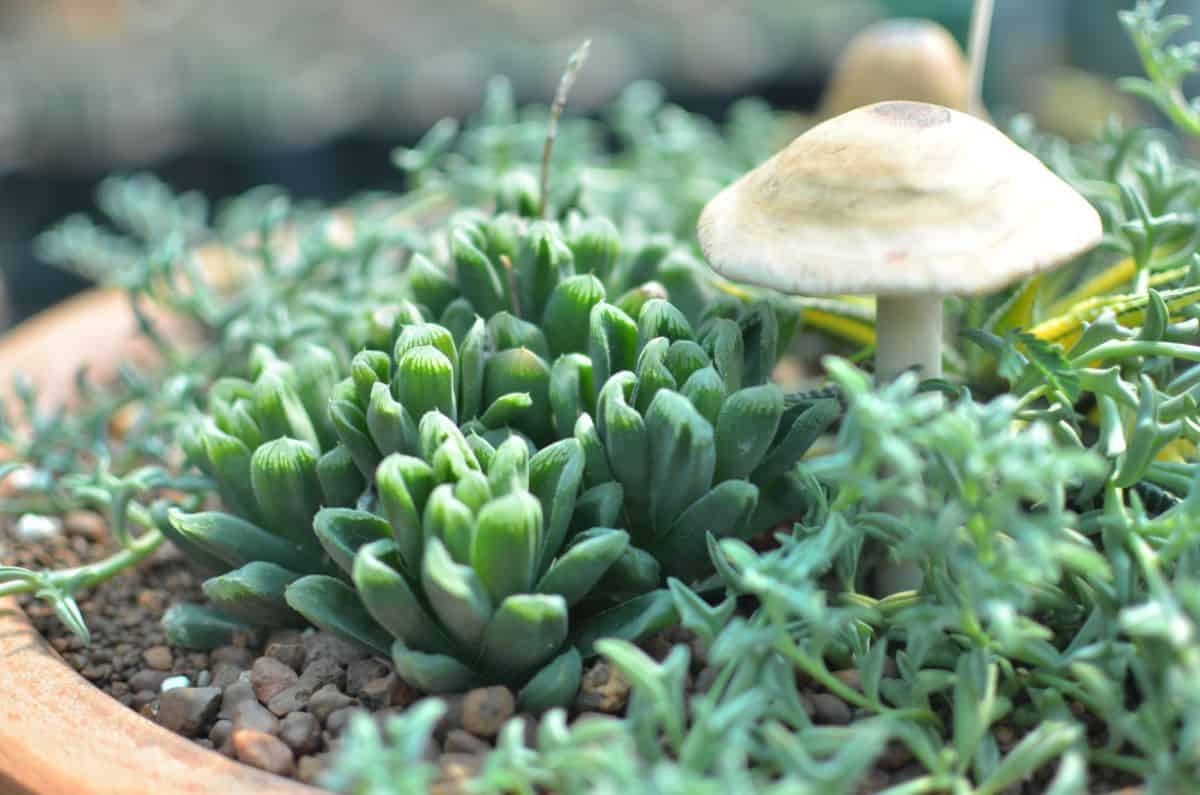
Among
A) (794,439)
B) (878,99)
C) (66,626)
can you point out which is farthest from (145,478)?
(878,99)

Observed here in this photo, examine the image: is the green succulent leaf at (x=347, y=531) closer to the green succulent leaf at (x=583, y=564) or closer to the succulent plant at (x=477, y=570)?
the succulent plant at (x=477, y=570)

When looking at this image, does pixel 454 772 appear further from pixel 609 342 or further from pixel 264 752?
pixel 609 342

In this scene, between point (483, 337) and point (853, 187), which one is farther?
point (483, 337)

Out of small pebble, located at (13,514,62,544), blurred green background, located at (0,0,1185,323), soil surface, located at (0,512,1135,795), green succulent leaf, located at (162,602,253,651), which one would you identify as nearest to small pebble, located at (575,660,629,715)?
soil surface, located at (0,512,1135,795)

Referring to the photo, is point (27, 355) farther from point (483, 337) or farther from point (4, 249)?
point (4, 249)

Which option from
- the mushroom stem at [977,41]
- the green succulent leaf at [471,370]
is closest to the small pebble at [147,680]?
the green succulent leaf at [471,370]

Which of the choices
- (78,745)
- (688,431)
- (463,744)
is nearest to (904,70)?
(688,431)

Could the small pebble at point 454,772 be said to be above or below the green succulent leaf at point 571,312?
below
